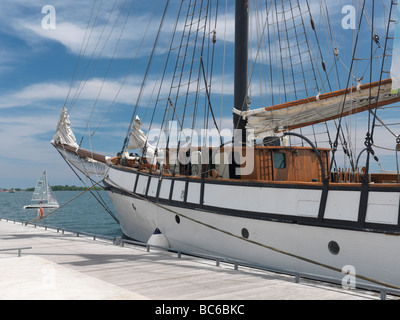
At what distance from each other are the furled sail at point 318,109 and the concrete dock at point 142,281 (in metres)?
4.56

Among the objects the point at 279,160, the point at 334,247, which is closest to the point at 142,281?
the point at 334,247

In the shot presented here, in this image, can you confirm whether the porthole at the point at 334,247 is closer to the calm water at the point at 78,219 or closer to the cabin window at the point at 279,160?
the cabin window at the point at 279,160

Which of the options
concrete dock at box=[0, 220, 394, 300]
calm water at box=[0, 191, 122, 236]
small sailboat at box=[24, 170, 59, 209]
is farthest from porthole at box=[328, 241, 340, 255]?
small sailboat at box=[24, 170, 59, 209]

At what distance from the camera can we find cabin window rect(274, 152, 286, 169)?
11672 mm

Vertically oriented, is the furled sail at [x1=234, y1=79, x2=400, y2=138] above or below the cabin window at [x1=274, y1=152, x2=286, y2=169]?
above

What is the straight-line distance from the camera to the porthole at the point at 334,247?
874 centimetres

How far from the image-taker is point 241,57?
1435 centimetres

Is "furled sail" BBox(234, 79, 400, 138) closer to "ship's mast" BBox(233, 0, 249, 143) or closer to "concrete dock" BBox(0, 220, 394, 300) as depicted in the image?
"ship's mast" BBox(233, 0, 249, 143)

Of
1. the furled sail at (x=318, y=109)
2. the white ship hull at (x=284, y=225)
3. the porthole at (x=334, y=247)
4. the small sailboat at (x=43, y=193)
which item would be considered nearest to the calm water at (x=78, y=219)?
the small sailboat at (x=43, y=193)

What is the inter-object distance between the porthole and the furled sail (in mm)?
3105
